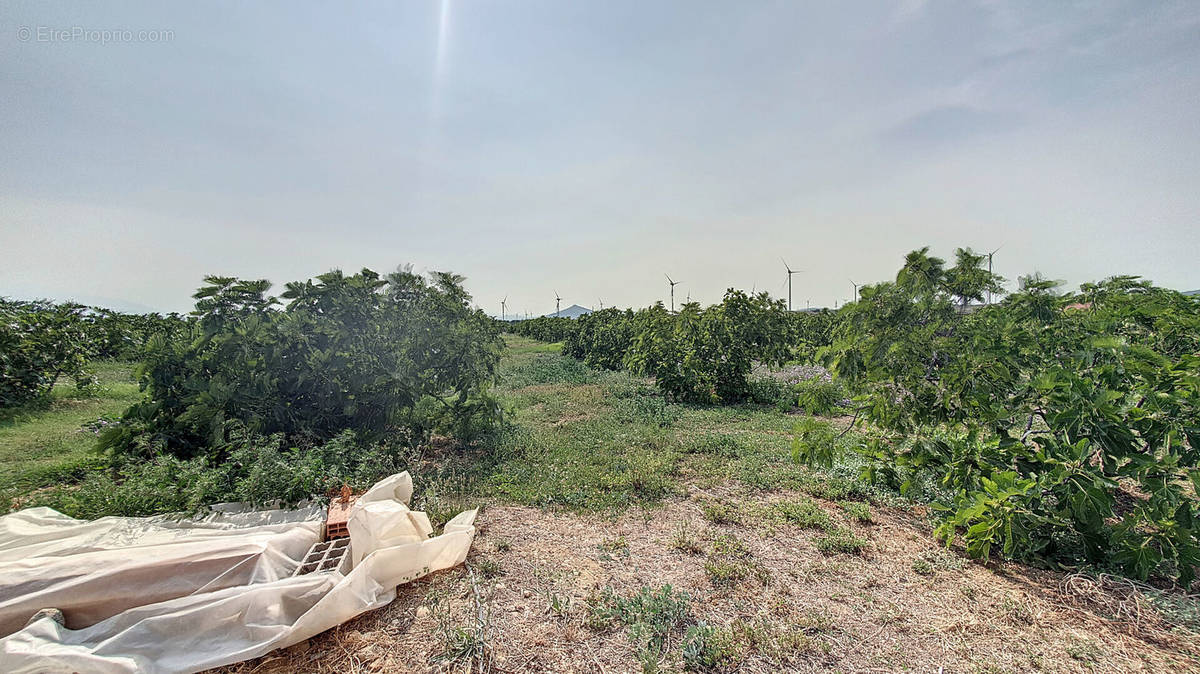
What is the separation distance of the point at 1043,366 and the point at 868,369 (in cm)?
122

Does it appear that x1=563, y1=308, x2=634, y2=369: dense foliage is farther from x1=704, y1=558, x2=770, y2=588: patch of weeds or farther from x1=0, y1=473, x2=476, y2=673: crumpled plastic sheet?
x1=0, y1=473, x2=476, y2=673: crumpled plastic sheet

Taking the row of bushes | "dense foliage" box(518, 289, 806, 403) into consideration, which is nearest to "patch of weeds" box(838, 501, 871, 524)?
"dense foliage" box(518, 289, 806, 403)

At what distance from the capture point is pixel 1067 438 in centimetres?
282

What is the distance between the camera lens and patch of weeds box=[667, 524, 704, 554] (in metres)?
3.46

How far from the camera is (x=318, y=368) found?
5328mm

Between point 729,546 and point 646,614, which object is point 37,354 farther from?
point 729,546

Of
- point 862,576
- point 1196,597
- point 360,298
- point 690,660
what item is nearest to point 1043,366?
point 1196,597

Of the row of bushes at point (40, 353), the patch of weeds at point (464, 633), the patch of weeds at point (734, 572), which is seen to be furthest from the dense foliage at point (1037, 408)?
the row of bushes at point (40, 353)

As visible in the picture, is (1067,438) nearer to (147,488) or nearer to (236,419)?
(147,488)

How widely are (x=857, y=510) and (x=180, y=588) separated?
465 centimetres

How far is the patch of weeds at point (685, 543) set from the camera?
11.4 feet

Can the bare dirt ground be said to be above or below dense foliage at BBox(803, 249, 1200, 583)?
below

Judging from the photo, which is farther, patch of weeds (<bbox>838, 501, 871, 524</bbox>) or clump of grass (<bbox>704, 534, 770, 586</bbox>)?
patch of weeds (<bbox>838, 501, 871, 524</bbox>)

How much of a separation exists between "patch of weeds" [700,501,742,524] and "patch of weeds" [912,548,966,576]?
124cm
